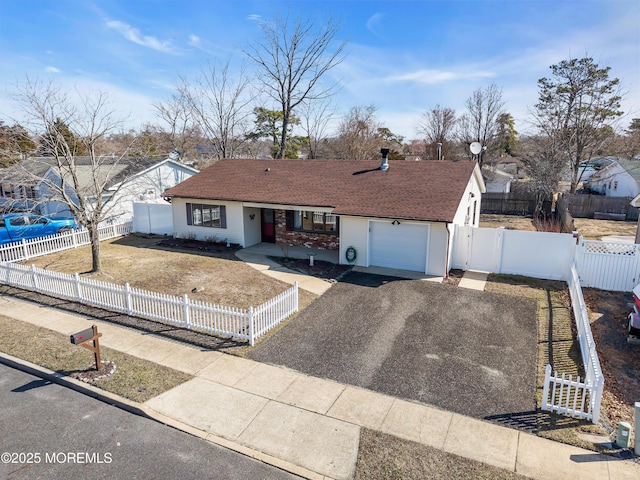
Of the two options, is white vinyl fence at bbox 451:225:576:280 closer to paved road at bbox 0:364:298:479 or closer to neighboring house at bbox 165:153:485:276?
neighboring house at bbox 165:153:485:276

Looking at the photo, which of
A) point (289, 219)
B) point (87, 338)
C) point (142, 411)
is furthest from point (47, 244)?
point (142, 411)

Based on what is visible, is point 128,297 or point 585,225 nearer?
point 128,297

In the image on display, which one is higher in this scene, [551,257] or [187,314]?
[551,257]

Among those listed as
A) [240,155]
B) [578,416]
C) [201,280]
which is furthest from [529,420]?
[240,155]

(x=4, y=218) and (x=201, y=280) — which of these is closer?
(x=201, y=280)

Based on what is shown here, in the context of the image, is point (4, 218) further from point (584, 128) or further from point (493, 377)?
point (584, 128)

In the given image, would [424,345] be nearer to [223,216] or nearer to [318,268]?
[318,268]

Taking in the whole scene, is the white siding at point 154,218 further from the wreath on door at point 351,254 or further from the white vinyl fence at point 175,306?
the wreath on door at point 351,254
